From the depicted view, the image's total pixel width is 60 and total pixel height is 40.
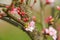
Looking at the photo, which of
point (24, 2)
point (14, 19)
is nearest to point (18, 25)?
point (14, 19)

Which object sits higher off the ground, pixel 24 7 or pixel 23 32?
pixel 24 7

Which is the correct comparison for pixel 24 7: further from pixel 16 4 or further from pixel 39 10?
pixel 39 10

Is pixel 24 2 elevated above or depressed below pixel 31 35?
above

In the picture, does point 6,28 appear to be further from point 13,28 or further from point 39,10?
point 39,10

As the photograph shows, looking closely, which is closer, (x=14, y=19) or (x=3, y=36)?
(x=14, y=19)

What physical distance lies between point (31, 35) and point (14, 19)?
0.19m

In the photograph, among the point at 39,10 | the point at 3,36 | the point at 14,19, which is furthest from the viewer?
the point at 39,10

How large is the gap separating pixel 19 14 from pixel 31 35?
19cm

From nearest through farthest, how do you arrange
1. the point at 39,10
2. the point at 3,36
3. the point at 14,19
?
the point at 14,19 < the point at 3,36 < the point at 39,10

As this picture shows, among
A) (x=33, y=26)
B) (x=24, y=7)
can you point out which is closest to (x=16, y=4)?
(x=24, y=7)

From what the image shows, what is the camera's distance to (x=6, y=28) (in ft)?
3.99

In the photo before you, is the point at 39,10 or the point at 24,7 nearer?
the point at 24,7

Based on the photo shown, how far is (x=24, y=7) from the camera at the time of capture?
1146 mm

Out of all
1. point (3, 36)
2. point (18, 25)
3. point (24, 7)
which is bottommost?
point (3, 36)
